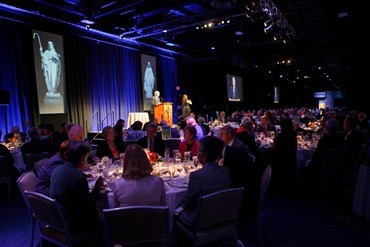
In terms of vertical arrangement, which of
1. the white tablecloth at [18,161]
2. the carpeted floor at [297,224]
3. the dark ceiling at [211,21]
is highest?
the dark ceiling at [211,21]

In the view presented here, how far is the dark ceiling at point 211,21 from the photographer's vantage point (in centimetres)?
782

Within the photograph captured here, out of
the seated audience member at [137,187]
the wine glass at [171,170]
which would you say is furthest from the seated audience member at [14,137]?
the seated audience member at [137,187]

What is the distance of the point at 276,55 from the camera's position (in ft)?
54.9

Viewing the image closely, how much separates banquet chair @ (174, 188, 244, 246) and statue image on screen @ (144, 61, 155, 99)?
431 inches

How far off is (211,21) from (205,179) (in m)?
7.88

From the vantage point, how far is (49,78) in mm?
8891

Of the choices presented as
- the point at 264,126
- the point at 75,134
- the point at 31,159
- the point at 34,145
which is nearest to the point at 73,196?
the point at 75,134

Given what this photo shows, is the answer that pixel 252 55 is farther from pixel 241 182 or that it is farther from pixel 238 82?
pixel 241 182

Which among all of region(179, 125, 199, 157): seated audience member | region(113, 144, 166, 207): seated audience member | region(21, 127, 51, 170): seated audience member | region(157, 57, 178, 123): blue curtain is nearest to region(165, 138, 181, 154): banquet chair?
region(179, 125, 199, 157): seated audience member

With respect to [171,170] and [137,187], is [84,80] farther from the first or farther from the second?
[137,187]

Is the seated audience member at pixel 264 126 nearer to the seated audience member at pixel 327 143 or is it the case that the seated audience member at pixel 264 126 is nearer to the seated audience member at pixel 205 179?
the seated audience member at pixel 327 143

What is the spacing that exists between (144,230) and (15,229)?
8.97 ft

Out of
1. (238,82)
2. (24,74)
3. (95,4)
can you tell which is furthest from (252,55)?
(24,74)

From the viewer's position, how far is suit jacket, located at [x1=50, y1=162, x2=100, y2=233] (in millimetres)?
2262
